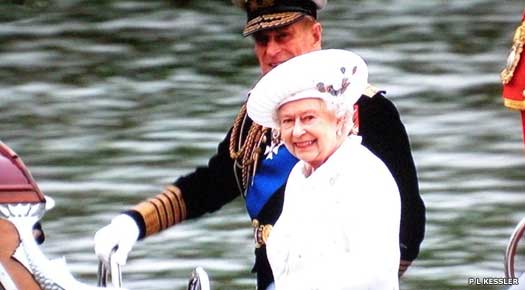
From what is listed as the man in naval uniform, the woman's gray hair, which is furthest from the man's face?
the woman's gray hair

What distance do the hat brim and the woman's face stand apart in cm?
63

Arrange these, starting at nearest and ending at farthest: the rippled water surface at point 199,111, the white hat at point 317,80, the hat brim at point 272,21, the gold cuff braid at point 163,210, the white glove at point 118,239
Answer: the white hat at point 317,80 < the white glove at point 118,239 < the hat brim at point 272,21 < the gold cuff braid at point 163,210 < the rippled water surface at point 199,111

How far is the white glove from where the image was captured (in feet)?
16.1

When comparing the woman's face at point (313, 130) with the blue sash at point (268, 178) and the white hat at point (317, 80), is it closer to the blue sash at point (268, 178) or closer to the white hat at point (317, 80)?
the white hat at point (317, 80)

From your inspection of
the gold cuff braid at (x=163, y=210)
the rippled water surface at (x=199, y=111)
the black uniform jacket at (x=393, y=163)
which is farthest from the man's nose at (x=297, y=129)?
the rippled water surface at (x=199, y=111)

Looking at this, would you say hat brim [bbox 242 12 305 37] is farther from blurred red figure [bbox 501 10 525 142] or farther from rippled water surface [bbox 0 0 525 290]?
rippled water surface [bbox 0 0 525 290]

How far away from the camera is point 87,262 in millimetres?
7945

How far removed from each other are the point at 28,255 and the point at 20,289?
73 mm

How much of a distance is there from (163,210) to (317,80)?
98 cm

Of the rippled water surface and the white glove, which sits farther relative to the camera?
the rippled water surface

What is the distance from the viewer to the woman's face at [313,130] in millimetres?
4375

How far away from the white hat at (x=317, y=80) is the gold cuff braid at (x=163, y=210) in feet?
2.70

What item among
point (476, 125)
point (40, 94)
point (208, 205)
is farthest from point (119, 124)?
point (208, 205)

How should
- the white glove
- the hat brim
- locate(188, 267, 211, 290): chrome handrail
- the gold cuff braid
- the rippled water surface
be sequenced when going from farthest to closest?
the rippled water surface < the gold cuff braid < the hat brim < the white glove < locate(188, 267, 211, 290): chrome handrail
